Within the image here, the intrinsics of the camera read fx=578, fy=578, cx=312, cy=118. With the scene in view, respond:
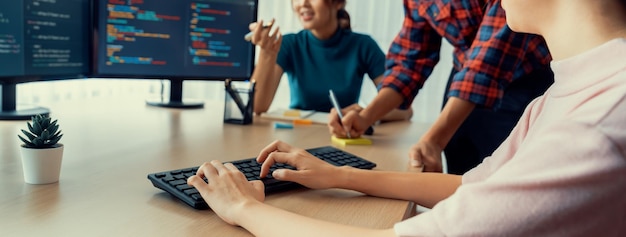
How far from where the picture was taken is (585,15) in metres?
0.64

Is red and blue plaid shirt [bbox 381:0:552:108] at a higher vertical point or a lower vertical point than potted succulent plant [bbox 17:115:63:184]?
higher

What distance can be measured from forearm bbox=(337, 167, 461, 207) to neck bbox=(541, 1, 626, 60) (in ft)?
1.05

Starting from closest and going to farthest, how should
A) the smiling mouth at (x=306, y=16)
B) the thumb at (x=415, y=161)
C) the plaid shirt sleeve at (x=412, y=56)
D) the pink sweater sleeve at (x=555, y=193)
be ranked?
the pink sweater sleeve at (x=555, y=193), the thumb at (x=415, y=161), the plaid shirt sleeve at (x=412, y=56), the smiling mouth at (x=306, y=16)

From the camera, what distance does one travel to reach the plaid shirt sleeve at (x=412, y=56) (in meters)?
1.64

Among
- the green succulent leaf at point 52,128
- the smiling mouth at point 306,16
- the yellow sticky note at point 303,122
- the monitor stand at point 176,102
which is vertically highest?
the smiling mouth at point 306,16

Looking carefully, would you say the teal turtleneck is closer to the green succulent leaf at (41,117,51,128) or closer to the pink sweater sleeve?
the green succulent leaf at (41,117,51,128)

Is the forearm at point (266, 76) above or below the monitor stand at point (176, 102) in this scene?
above

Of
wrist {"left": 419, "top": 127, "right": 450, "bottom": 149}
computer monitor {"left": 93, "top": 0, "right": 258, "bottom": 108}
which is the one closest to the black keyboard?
wrist {"left": 419, "top": 127, "right": 450, "bottom": 149}

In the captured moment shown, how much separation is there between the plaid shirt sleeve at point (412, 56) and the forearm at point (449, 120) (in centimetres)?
27

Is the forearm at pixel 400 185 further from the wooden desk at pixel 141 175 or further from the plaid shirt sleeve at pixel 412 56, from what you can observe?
the plaid shirt sleeve at pixel 412 56

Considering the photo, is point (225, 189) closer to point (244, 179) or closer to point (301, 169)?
point (244, 179)

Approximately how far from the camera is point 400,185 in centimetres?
94

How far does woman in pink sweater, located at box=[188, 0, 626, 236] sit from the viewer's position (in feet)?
1.73

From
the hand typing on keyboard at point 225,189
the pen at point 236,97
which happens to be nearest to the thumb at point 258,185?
the hand typing on keyboard at point 225,189
